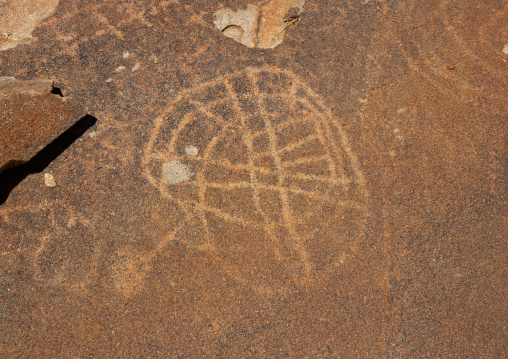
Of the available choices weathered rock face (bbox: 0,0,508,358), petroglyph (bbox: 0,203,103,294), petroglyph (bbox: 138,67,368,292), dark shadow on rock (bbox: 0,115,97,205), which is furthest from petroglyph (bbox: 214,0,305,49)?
petroglyph (bbox: 0,203,103,294)

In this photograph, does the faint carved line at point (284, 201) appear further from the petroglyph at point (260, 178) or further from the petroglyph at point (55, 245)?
the petroglyph at point (55, 245)

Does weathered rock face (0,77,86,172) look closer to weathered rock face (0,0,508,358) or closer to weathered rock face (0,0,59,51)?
weathered rock face (0,0,508,358)

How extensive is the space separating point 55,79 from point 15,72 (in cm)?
30

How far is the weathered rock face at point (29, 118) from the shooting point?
7.25 feet

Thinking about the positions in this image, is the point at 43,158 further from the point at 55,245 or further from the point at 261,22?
the point at 261,22

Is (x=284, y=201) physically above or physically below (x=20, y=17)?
below

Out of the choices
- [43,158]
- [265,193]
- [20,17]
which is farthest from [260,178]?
[20,17]

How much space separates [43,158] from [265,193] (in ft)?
5.07

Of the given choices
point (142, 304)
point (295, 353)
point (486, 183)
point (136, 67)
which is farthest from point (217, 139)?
point (486, 183)

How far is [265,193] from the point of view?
7.89 feet

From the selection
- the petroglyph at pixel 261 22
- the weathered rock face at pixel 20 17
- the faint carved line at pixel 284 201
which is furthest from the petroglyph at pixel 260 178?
the weathered rock face at pixel 20 17

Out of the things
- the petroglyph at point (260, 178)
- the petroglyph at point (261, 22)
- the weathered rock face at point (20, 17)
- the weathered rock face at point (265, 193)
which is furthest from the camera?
the petroglyph at point (261, 22)

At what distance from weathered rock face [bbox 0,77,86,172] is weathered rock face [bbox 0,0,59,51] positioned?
20.8 inches

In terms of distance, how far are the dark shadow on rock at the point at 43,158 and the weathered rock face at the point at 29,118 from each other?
99 mm
